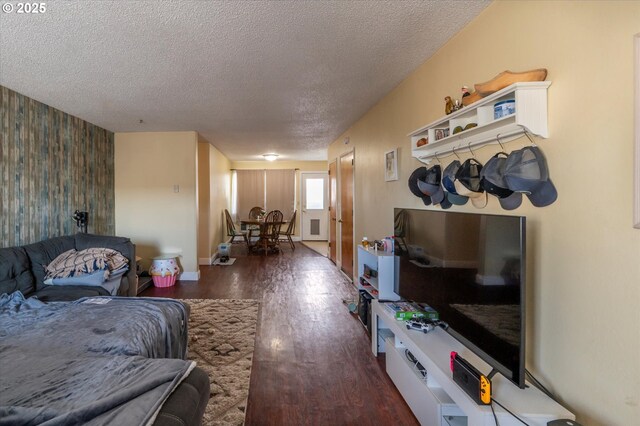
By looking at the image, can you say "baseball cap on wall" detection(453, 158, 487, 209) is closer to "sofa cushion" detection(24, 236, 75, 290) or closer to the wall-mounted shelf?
the wall-mounted shelf

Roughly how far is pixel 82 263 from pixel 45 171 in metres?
1.26

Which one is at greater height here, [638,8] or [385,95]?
[385,95]

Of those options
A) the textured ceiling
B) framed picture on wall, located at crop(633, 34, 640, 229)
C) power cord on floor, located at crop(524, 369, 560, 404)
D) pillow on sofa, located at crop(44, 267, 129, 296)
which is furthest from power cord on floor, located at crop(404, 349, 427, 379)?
pillow on sofa, located at crop(44, 267, 129, 296)

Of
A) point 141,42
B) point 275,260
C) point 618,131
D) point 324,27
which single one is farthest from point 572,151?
point 275,260

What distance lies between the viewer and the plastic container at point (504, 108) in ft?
4.51

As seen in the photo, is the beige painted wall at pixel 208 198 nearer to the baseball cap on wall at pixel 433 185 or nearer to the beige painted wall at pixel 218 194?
the beige painted wall at pixel 218 194

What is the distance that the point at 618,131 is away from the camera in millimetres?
1055

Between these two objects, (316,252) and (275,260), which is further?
(316,252)

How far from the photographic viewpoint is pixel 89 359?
1397 mm

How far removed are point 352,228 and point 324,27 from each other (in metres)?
3.07

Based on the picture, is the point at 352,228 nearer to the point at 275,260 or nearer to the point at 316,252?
the point at 275,260

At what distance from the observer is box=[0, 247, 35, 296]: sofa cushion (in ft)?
8.31

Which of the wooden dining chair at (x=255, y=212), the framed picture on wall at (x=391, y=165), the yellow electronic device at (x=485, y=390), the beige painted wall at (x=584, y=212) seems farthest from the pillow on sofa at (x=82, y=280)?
the wooden dining chair at (x=255, y=212)

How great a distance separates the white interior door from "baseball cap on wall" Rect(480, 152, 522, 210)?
7.55 metres
